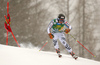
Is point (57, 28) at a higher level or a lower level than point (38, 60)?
higher

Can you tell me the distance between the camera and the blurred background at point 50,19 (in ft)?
12.8

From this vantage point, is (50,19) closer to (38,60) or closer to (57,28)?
(57,28)

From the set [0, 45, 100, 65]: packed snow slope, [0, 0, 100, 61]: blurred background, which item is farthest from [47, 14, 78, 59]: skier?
[0, 0, 100, 61]: blurred background

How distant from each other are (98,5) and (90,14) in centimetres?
41

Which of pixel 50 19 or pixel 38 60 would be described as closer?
pixel 38 60

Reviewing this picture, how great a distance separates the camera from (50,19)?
4.27m

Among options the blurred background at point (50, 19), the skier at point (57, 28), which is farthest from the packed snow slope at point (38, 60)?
the blurred background at point (50, 19)

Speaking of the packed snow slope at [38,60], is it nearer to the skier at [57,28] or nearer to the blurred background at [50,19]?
the skier at [57,28]

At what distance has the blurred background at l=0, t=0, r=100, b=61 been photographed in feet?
12.8

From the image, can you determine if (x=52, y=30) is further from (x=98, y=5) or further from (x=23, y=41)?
(x=23, y=41)

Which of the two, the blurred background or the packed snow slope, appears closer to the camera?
the packed snow slope

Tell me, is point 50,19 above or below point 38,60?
above

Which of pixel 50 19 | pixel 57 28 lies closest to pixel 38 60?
pixel 57 28

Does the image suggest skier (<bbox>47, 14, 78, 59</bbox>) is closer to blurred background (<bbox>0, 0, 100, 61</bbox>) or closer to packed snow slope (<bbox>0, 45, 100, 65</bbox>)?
packed snow slope (<bbox>0, 45, 100, 65</bbox>)
